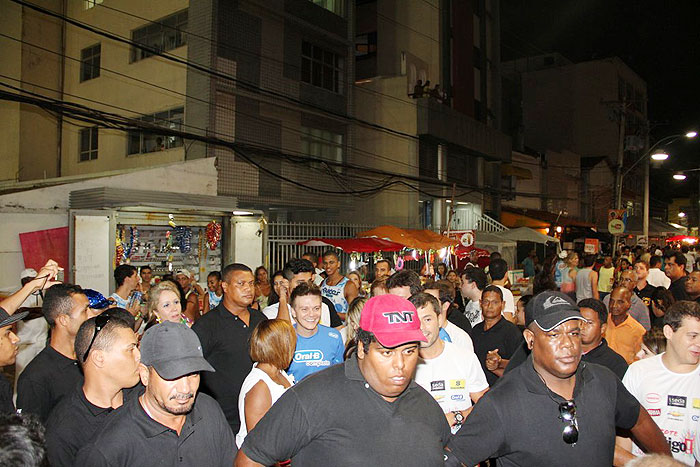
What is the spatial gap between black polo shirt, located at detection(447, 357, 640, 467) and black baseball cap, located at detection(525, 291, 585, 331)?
0.31 meters

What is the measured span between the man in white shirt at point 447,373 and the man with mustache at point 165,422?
189cm

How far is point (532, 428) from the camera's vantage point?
113 inches

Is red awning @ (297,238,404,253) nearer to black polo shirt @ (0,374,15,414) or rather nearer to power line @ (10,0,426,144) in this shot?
power line @ (10,0,426,144)

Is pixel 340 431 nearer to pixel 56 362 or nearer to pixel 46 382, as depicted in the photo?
pixel 46 382

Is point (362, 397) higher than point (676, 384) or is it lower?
higher

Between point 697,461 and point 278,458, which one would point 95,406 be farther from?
point 697,461

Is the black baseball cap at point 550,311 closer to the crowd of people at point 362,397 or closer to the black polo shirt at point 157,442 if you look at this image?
the crowd of people at point 362,397

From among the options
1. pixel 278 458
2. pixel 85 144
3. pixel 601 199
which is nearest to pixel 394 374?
pixel 278 458

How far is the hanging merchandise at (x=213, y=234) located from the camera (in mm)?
13859

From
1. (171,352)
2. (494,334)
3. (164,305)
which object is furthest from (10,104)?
(171,352)

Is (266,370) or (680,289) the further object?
(680,289)

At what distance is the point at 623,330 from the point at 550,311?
3.84m

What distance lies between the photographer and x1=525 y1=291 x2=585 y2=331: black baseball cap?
9.96 feet

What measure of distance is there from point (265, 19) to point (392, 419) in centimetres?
1806
